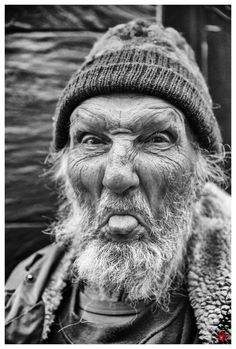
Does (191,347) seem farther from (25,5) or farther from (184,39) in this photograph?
(25,5)

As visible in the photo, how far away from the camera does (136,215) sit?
1.29 metres

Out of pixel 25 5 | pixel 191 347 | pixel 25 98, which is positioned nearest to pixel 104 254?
pixel 191 347

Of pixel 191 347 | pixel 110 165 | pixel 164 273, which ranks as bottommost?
pixel 191 347

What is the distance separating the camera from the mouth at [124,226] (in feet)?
4.21

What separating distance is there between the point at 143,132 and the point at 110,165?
0.63ft

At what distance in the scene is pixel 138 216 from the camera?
4.25ft

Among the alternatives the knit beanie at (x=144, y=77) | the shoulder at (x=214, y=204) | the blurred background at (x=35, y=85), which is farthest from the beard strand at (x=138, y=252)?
the blurred background at (x=35, y=85)

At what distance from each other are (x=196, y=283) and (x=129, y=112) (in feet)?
2.41

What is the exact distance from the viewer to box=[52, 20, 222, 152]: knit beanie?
135 centimetres

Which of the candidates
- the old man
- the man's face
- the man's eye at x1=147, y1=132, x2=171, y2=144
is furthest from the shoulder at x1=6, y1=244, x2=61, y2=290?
the man's eye at x1=147, y1=132, x2=171, y2=144

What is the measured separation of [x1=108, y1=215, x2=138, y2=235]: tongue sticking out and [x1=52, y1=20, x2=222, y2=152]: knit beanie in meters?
0.49

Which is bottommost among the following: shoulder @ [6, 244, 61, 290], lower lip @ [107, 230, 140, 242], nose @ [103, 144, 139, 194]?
shoulder @ [6, 244, 61, 290]

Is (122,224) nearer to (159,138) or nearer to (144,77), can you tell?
(159,138)
